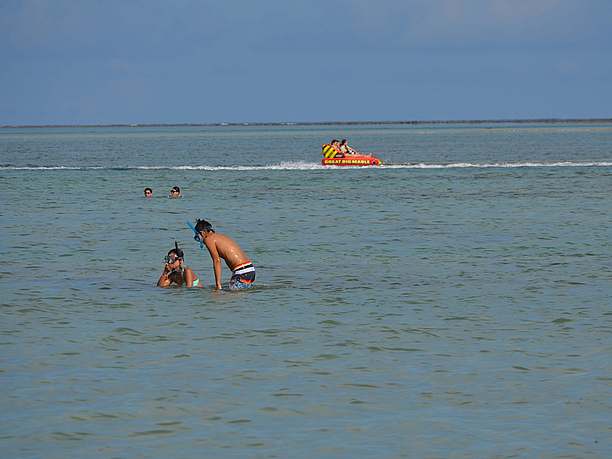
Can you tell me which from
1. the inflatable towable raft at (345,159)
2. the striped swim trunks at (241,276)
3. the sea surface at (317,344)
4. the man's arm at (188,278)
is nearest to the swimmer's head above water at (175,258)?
the man's arm at (188,278)

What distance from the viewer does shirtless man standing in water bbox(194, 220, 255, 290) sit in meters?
18.4

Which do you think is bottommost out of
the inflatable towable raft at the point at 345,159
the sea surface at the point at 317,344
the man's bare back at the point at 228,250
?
the sea surface at the point at 317,344

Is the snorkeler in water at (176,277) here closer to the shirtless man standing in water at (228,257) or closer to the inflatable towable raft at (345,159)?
the shirtless man standing in water at (228,257)

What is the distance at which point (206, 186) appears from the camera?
52.3 m

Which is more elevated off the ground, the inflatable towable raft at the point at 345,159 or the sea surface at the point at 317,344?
the inflatable towable raft at the point at 345,159

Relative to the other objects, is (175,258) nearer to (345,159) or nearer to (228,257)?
(228,257)

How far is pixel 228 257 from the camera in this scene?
18.6 meters

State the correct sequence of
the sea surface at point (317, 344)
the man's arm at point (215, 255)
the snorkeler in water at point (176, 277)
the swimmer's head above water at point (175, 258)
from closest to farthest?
the sea surface at point (317, 344)
the man's arm at point (215, 255)
the swimmer's head above water at point (175, 258)
the snorkeler in water at point (176, 277)

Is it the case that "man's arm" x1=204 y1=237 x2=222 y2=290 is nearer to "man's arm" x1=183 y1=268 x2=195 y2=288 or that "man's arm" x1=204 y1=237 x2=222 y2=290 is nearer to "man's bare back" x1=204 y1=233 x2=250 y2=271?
"man's bare back" x1=204 y1=233 x2=250 y2=271

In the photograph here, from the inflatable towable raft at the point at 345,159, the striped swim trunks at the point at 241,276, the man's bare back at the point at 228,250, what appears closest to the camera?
the man's bare back at the point at 228,250

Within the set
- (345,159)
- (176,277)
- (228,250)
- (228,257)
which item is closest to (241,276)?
(228,257)

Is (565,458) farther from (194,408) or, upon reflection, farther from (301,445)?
(194,408)

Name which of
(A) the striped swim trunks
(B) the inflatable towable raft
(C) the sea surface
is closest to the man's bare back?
(A) the striped swim trunks

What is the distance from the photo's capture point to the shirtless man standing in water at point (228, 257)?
60.4 feet
